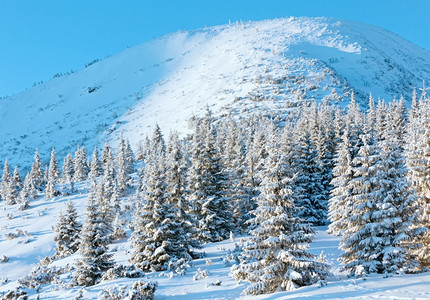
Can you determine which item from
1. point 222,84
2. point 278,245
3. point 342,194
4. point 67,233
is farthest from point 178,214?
point 222,84

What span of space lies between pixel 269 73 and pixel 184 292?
11696 centimetres

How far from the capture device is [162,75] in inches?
6949

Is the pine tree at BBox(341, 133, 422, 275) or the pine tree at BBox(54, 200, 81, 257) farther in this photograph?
the pine tree at BBox(54, 200, 81, 257)

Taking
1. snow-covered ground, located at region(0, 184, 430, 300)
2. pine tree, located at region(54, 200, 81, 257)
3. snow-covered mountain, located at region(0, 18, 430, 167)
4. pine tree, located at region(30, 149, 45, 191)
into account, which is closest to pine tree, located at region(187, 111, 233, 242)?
snow-covered ground, located at region(0, 184, 430, 300)

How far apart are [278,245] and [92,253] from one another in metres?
13.1

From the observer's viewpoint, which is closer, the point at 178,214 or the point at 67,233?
the point at 178,214

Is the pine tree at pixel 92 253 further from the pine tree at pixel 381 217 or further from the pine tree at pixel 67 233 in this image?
the pine tree at pixel 381 217

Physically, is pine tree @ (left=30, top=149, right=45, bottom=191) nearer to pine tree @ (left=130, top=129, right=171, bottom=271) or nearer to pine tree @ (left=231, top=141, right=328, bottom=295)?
pine tree @ (left=130, top=129, right=171, bottom=271)

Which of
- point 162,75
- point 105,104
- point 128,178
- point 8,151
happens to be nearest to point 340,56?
point 162,75

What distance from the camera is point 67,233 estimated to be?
116 ft

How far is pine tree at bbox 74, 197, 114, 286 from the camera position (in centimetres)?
2105

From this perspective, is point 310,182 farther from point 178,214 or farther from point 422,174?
point 422,174

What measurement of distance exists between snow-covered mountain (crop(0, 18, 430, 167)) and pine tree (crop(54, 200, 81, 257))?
70112mm

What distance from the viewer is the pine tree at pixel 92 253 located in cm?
2105
